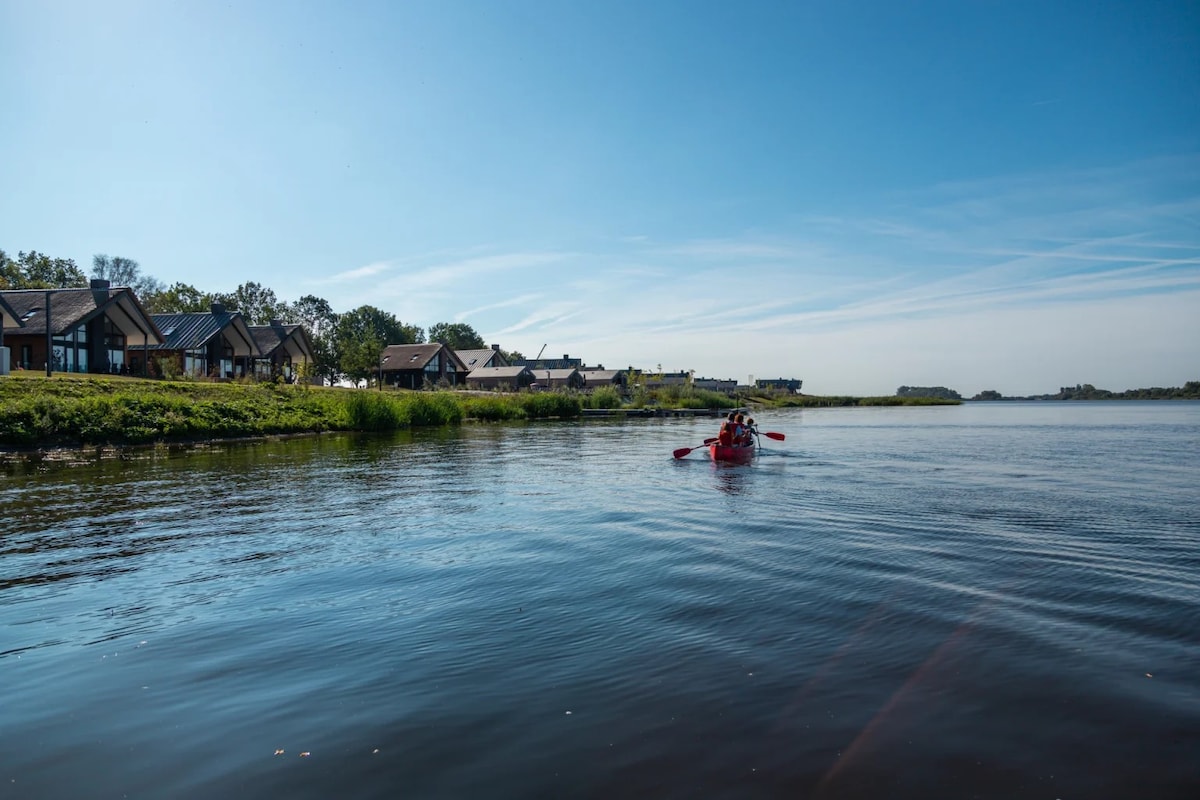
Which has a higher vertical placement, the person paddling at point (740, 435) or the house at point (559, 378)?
the house at point (559, 378)

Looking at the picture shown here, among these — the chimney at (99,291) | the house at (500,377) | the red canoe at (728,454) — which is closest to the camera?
the red canoe at (728,454)

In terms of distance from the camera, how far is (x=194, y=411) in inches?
1292

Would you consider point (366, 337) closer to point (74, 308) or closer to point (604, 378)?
point (604, 378)

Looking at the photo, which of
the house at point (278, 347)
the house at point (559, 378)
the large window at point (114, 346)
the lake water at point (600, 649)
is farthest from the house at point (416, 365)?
the lake water at point (600, 649)

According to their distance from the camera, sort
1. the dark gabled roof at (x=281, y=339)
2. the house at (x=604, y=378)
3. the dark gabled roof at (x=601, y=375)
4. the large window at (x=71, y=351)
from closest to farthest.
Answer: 1. the large window at (x=71, y=351)
2. the dark gabled roof at (x=281, y=339)
3. the house at (x=604, y=378)
4. the dark gabled roof at (x=601, y=375)

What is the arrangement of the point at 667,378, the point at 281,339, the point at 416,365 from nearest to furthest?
1. the point at 281,339
2. the point at 416,365
3. the point at 667,378

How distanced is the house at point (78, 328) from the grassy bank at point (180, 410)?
9.68 metres

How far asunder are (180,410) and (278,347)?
114 ft

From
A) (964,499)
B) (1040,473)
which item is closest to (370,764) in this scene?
(964,499)

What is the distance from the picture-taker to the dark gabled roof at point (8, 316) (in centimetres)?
3920

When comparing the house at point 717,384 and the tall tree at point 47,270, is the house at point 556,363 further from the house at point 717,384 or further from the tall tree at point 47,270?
the tall tree at point 47,270

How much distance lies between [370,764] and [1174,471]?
23.7m

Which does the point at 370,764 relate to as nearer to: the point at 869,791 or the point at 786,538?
the point at 869,791

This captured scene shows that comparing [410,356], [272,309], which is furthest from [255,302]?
[410,356]
